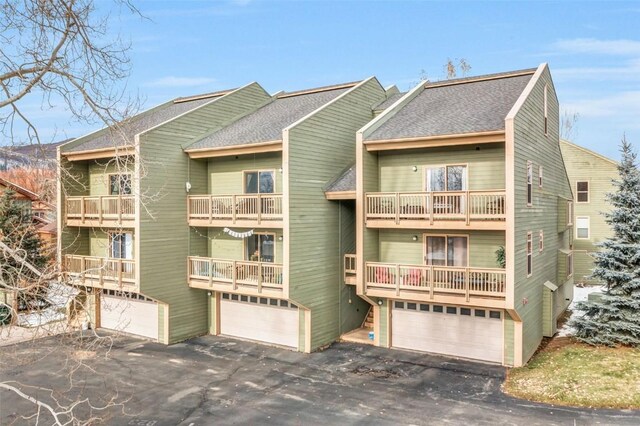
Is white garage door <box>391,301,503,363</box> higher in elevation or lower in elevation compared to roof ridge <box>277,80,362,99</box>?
lower

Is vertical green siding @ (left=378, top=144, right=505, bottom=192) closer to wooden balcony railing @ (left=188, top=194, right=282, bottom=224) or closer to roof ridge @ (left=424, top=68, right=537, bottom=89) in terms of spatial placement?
wooden balcony railing @ (left=188, top=194, right=282, bottom=224)

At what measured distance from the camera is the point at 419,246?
18500mm

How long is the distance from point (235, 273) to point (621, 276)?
14909 mm

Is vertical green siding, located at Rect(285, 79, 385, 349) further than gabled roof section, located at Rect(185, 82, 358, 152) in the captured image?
No

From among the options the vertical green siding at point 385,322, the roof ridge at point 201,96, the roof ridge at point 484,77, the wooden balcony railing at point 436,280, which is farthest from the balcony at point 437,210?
the roof ridge at point 201,96

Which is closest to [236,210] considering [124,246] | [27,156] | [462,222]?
[124,246]

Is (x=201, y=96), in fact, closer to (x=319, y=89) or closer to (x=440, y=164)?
(x=319, y=89)

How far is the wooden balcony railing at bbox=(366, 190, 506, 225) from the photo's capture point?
15859mm

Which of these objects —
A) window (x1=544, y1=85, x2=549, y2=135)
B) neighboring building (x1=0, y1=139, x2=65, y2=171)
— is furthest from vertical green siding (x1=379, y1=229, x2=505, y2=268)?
neighboring building (x1=0, y1=139, x2=65, y2=171)

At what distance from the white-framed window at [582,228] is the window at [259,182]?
21.9m

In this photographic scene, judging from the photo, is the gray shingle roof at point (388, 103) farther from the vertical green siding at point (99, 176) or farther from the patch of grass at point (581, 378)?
the patch of grass at point (581, 378)

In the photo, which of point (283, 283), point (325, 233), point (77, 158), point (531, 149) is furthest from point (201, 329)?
point (531, 149)

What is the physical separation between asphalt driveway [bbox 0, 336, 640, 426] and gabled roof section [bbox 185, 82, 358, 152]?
8563 mm


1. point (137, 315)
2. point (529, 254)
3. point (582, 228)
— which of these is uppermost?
point (582, 228)
